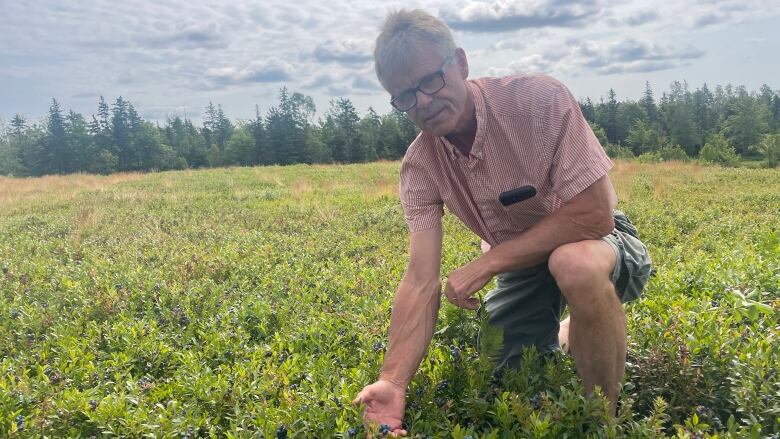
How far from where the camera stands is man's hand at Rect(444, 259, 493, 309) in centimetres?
268

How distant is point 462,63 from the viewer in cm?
279

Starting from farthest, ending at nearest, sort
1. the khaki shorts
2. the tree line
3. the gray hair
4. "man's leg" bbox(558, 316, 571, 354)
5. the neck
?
the tree line → "man's leg" bbox(558, 316, 571, 354) → the khaki shorts → the neck → the gray hair

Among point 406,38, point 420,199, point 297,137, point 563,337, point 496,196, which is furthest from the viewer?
point 297,137

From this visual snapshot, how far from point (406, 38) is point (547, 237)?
1132 mm

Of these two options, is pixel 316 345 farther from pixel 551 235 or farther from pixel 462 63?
pixel 462 63

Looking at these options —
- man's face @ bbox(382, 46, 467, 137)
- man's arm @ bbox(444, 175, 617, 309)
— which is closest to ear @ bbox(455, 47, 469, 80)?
man's face @ bbox(382, 46, 467, 137)

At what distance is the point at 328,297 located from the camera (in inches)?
205

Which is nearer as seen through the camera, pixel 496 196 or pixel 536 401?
pixel 536 401

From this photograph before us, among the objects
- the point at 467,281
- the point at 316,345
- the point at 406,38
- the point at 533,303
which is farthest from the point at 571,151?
the point at 316,345

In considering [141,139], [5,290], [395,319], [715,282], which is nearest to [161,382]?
[395,319]

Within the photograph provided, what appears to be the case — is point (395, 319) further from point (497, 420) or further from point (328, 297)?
point (328, 297)

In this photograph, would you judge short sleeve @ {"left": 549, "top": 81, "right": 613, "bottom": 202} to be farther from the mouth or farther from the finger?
the finger

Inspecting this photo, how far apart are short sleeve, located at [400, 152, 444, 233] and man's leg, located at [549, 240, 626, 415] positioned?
68 centimetres

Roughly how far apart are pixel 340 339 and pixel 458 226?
5.06 metres
